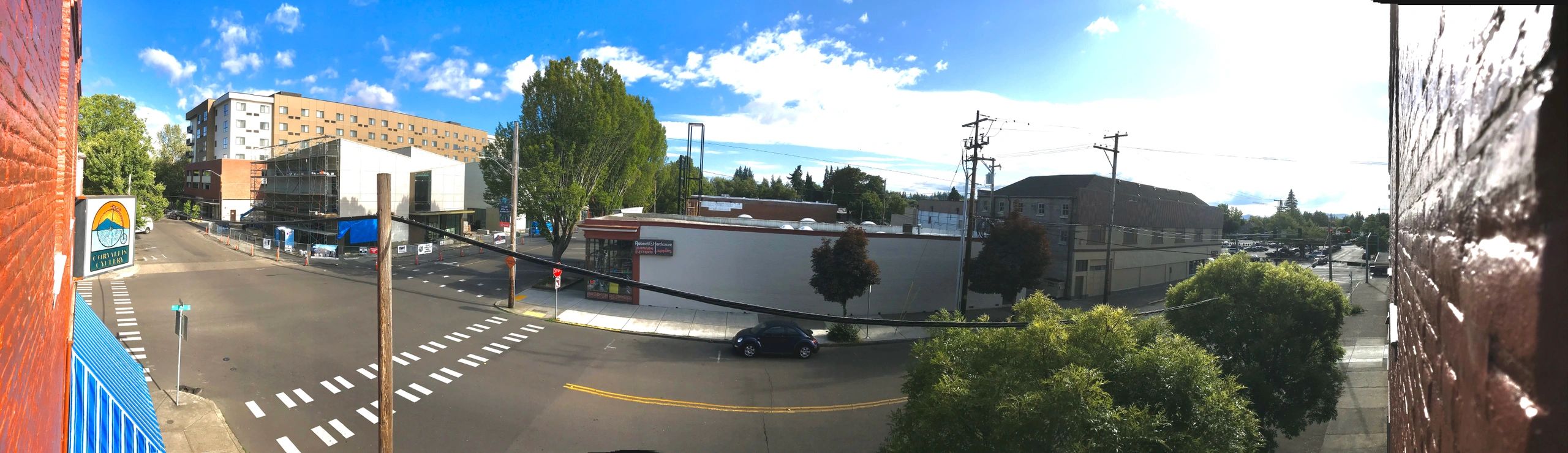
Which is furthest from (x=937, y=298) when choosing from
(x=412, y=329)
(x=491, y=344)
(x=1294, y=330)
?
(x=412, y=329)

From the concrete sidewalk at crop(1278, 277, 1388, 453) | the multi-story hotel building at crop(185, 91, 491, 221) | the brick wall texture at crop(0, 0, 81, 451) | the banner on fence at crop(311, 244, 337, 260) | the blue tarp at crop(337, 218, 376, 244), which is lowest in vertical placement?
the concrete sidewalk at crop(1278, 277, 1388, 453)

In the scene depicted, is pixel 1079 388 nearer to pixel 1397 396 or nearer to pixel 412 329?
pixel 1397 396

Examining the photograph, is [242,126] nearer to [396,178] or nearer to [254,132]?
[254,132]

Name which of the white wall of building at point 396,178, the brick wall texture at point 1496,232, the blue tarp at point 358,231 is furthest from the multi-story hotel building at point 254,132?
the brick wall texture at point 1496,232

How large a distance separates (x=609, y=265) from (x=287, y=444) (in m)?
15.3

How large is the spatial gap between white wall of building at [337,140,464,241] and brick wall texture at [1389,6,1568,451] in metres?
36.5

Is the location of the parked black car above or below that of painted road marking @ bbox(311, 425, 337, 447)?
above

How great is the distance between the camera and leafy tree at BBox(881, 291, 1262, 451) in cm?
673

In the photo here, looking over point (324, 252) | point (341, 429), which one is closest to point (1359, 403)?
point (341, 429)

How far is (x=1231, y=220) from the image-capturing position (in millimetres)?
44250

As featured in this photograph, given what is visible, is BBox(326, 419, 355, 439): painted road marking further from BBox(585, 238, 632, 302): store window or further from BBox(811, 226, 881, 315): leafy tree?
BBox(811, 226, 881, 315): leafy tree

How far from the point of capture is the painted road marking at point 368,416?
37.3 feet

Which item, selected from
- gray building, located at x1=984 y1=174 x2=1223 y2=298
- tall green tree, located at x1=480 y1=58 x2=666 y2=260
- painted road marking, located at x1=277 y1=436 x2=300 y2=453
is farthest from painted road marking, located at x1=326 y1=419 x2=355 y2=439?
gray building, located at x1=984 y1=174 x2=1223 y2=298

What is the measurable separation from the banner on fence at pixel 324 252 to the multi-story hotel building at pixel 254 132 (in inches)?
582
